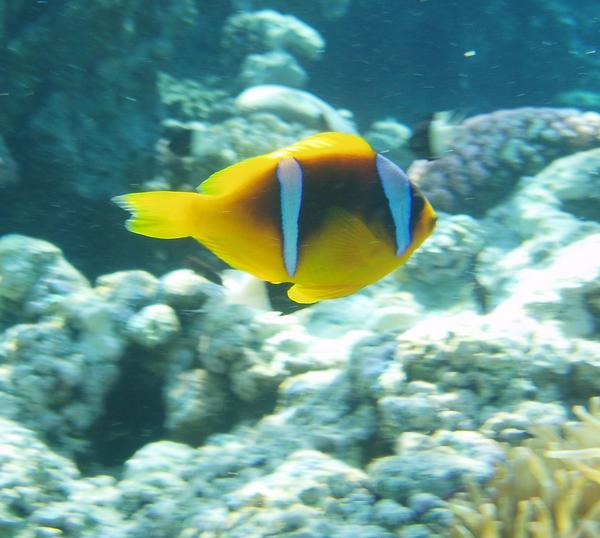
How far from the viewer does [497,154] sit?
577 cm

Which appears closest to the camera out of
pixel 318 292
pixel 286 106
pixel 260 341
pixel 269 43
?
pixel 318 292

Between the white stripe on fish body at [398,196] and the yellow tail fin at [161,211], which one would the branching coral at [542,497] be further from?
the yellow tail fin at [161,211]

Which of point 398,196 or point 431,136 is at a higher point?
point 398,196

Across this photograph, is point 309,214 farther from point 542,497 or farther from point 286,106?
point 286,106

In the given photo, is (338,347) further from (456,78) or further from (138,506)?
(456,78)

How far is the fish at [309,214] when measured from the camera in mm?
1589

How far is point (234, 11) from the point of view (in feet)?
35.0

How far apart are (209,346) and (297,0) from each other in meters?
11.1

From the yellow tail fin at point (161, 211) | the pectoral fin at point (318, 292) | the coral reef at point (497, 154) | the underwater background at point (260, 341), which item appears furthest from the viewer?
the coral reef at point (497, 154)

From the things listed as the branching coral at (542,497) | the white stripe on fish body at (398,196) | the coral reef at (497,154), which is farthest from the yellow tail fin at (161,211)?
the coral reef at (497,154)

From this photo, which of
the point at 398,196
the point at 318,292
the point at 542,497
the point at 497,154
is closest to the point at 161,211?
the point at 318,292

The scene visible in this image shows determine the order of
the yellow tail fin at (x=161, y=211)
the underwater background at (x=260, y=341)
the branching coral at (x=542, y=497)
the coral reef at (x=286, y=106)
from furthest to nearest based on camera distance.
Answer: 1. the coral reef at (x=286, y=106)
2. the underwater background at (x=260, y=341)
3. the branching coral at (x=542, y=497)
4. the yellow tail fin at (x=161, y=211)

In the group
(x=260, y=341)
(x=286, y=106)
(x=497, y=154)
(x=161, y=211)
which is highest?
(x=161, y=211)

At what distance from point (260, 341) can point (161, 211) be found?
2136 millimetres
